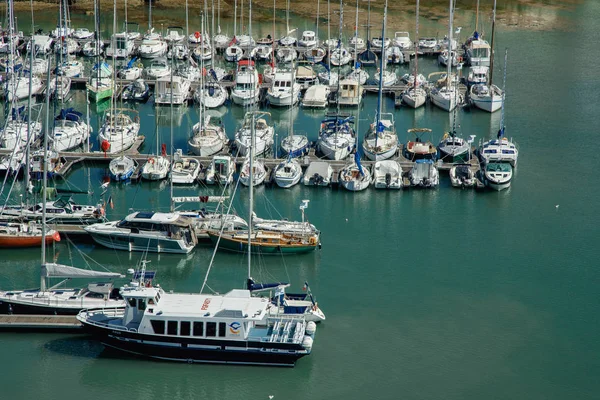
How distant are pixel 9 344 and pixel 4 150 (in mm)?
23624

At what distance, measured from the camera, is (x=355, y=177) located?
6341cm

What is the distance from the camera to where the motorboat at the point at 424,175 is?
208 ft

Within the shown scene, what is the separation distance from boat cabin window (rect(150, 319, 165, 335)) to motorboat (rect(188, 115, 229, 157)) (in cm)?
2531

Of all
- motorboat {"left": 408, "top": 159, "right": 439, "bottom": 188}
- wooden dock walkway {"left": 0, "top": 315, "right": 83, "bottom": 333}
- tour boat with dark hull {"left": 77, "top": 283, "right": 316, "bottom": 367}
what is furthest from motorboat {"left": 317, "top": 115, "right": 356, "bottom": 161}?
wooden dock walkway {"left": 0, "top": 315, "right": 83, "bottom": 333}

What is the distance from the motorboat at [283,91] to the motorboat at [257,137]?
7.41 meters

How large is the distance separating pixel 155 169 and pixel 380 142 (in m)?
14.8

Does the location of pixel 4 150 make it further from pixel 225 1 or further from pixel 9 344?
pixel 225 1

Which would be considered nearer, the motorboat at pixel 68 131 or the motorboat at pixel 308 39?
the motorboat at pixel 68 131

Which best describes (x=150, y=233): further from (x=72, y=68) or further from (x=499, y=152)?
(x=72, y=68)

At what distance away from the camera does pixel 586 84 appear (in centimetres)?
8762

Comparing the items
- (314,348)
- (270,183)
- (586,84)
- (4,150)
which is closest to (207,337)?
(314,348)

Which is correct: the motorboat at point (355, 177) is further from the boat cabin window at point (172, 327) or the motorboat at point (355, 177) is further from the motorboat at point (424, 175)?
the boat cabin window at point (172, 327)

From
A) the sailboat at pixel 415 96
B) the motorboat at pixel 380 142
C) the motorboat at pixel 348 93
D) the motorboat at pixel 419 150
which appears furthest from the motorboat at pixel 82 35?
the motorboat at pixel 419 150

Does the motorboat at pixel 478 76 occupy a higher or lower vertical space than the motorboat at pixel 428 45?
lower
